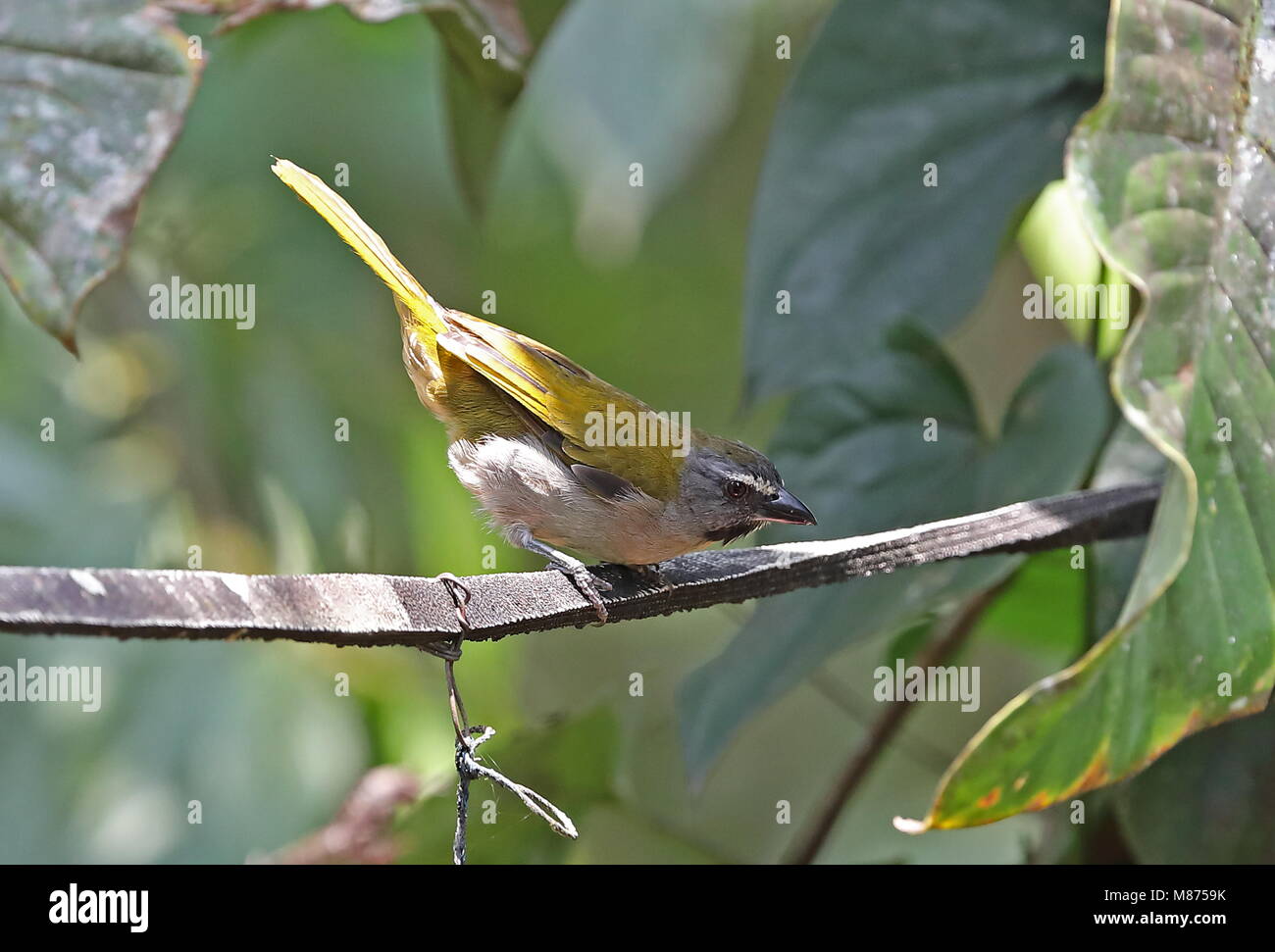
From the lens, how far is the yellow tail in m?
2.40

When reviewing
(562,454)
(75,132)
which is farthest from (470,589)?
(562,454)

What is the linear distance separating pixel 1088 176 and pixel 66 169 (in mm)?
1427

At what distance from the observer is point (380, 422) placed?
13.6 ft

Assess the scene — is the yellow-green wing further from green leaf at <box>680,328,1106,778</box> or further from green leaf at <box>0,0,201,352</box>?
green leaf at <box>0,0,201,352</box>

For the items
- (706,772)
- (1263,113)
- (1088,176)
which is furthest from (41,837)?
(1263,113)

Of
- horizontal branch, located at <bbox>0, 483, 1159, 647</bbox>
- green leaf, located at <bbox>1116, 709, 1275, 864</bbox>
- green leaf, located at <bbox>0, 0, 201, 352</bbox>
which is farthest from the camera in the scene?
green leaf, located at <bbox>1116, 709, 1275, 864</bbox>

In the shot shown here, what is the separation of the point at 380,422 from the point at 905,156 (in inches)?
85.1

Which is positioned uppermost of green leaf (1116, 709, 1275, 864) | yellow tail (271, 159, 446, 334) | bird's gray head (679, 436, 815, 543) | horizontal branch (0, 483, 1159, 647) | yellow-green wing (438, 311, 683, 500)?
yellow tail (271, 159, 446, 334)

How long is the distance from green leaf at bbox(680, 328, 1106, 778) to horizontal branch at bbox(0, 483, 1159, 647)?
28cm

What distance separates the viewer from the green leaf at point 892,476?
2.23m

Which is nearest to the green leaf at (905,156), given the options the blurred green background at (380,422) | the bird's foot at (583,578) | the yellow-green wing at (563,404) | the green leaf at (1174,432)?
the blurred green background at (380,422)

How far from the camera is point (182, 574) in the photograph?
1105 mm

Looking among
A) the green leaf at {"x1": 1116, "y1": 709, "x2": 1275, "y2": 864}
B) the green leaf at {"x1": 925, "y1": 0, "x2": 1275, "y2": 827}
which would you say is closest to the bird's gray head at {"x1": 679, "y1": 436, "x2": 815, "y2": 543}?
the green leaf at {"x1": 1116, "y1": 709, "x2": 1275, "y2": 864}
